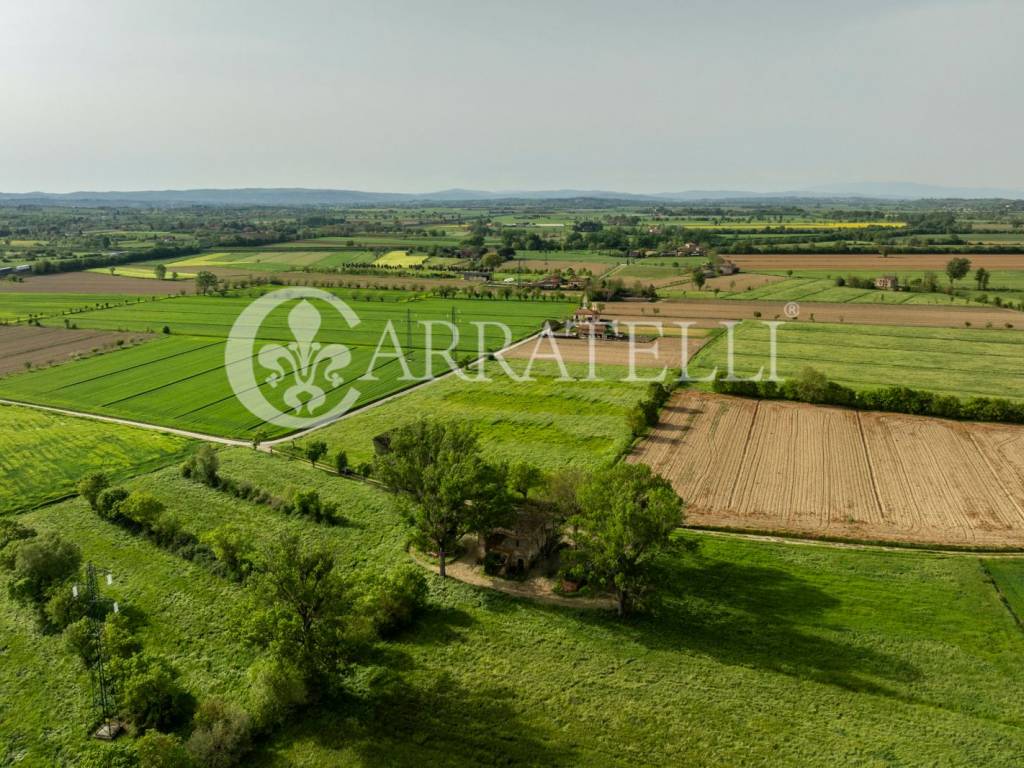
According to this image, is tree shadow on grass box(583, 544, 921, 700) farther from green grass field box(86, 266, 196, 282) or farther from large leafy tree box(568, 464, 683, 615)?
green grass field box(86, 266, 196, 282)

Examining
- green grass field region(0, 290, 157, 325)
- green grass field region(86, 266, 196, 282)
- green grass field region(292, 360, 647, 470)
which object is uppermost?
green grass field region(86, 266, 196, 282)

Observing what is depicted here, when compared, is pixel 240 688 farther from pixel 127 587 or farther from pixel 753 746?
pixel 753 746

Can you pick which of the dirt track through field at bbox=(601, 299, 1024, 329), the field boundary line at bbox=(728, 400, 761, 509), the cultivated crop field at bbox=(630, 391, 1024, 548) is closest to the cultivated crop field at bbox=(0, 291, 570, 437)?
the dirt track through field at bbox=(601, 299, 1024, 329)

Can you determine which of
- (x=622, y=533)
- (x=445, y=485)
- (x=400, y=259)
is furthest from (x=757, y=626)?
(x=400, y=259)

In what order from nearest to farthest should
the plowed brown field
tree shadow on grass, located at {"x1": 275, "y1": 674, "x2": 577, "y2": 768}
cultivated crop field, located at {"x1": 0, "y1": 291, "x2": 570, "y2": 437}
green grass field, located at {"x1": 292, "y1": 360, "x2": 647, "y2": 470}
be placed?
tree shadow on grass, located at {"x1": 275, "y1": 674, "x2": 577, "y2": 768}, green grass field, located at {"x1": 292, "y1": 360, "x2": 647, "y2": 470}, cultivated crop field, located at {"x1": 0, "y1": 291, "x2": 570, "y2": 437}, the plowed brown field

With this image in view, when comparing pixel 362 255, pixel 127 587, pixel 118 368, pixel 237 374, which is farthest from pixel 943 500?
pixel 362 255

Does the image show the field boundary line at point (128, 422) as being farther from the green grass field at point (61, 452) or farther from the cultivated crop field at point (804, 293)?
the cultivated crop field at point (804, 293)
